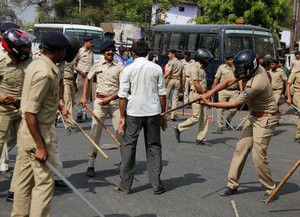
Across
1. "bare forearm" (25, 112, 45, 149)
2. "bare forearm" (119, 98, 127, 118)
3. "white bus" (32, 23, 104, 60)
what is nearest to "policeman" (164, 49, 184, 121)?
"bare forearm" (119, 98, 127, 118)

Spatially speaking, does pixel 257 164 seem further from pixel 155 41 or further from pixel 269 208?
pixel 155 41

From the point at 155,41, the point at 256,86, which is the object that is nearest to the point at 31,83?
the point at 256,86

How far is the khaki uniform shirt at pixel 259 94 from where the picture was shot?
6.08 m

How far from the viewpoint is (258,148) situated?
6242 millimetres

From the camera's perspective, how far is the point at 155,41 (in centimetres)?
2012

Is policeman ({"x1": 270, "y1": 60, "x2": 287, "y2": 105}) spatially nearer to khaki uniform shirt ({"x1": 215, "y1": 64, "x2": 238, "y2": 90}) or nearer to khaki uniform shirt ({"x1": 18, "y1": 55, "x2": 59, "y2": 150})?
khaki uniform shirt ({"x1": 215, "y1": 64, "x2": 238, "y2": 90})

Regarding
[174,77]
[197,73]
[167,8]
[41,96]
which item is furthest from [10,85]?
[167,8]

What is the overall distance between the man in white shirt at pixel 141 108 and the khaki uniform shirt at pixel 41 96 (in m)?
2.02

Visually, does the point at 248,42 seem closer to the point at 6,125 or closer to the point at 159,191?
the point at 159,191

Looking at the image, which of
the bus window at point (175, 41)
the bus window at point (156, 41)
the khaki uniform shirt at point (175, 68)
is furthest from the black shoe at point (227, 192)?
the bus window at point (156, 41)

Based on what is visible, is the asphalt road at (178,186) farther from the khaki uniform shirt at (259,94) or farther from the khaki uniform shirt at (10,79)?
the khaki uniform shirt at (259,94)

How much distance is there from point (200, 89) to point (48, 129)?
225 inches

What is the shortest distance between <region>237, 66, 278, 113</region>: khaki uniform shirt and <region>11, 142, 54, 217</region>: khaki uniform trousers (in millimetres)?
2743

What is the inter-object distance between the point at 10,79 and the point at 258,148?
3114 mm
